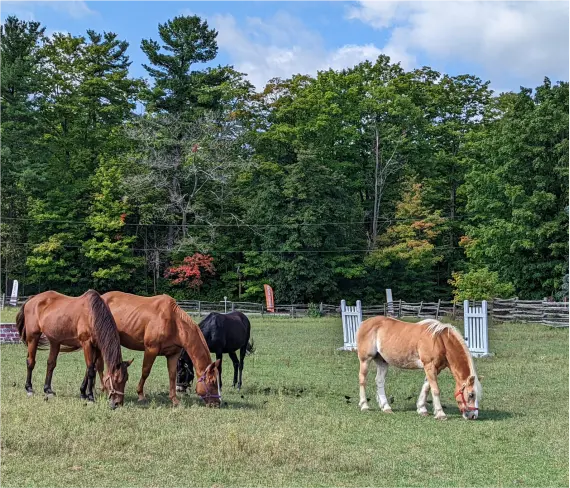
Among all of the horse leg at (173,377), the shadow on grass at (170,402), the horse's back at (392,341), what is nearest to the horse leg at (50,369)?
the shadow on grass at (170,402)

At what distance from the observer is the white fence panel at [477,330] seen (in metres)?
18.7

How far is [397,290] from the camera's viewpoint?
49.1m

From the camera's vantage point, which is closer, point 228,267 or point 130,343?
point 130,343

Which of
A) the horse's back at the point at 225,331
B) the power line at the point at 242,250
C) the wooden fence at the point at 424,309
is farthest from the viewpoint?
the power line at the point at 242,250

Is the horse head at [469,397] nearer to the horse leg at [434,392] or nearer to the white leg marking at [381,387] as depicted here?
the horse leg at [434,392]

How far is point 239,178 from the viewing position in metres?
50.3

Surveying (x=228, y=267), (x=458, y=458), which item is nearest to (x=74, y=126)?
(x=228, y=267)

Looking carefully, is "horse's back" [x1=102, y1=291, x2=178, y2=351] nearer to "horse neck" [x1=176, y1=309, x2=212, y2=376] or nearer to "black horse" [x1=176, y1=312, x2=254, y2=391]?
"horse neck" [x1=176, y1=309, x2=212, y2=376]

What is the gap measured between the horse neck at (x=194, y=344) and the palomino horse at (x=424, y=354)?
259 cm

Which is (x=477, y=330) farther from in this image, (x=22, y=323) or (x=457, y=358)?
(x=22, y=323)

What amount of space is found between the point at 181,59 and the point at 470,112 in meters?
22.8

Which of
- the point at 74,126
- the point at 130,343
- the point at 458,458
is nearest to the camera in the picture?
the point at 458,458

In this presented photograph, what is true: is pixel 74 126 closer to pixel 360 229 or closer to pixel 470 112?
pixel 360 229

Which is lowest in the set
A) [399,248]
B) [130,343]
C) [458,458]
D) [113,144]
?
[458,458]
